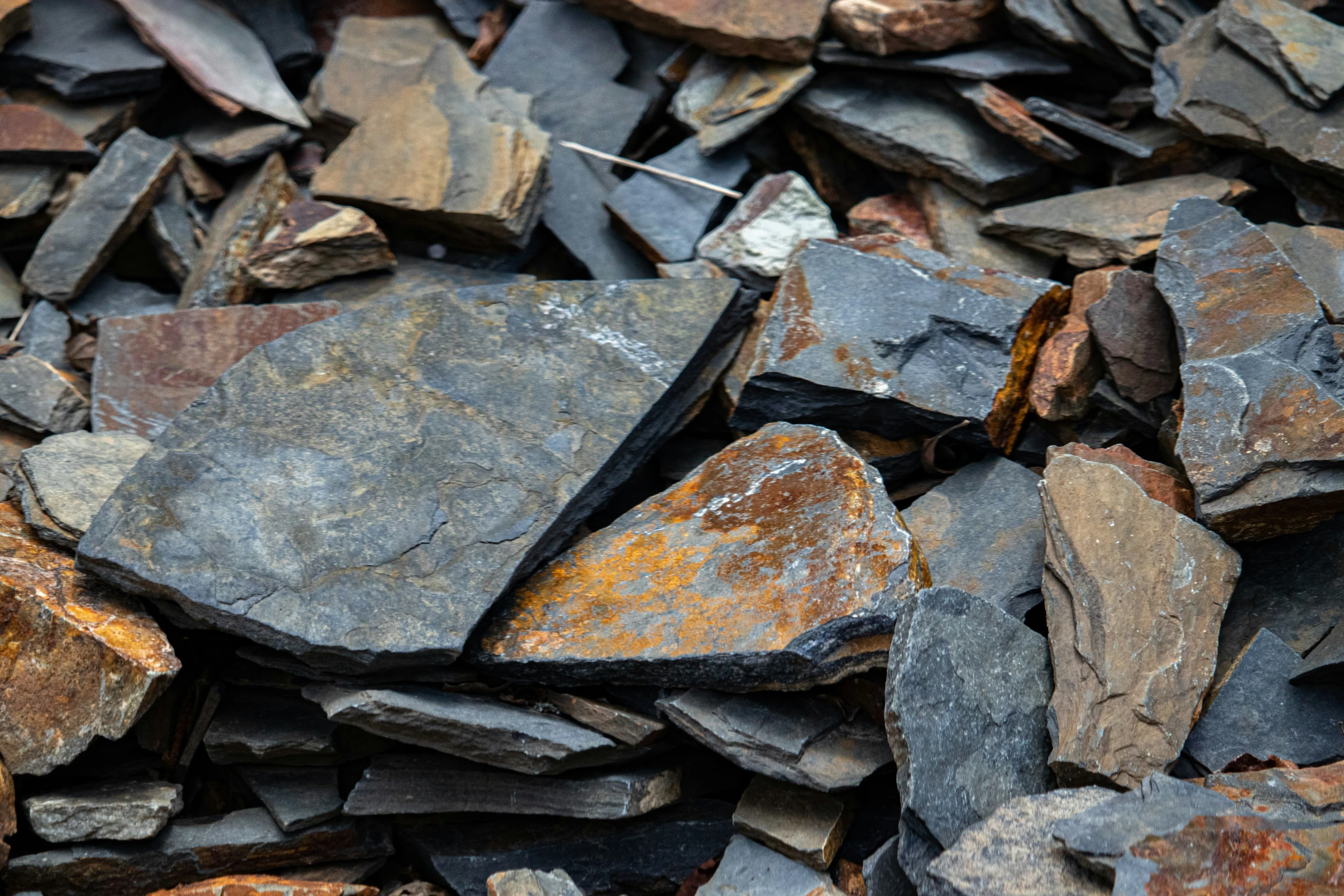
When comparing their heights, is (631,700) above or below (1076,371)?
below

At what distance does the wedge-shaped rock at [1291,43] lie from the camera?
284cm

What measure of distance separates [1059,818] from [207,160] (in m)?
3.48

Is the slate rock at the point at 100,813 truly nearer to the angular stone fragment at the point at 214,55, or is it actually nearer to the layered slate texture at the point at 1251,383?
the layered slate texture at the point at 1251,383

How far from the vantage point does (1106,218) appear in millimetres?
3000

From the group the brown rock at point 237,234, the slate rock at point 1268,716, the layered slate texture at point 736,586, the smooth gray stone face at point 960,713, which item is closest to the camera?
the smooth gray stone face at point 960,713

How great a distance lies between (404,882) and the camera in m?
2.42

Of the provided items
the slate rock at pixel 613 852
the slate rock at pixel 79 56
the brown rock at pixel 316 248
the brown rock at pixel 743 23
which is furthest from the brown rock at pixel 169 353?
the brown rock at pixel 743 23

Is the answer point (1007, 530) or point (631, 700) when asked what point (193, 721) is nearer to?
point (631, 700)

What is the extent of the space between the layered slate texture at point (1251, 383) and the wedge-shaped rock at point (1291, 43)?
0.63m

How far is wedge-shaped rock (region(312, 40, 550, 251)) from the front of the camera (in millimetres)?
3133

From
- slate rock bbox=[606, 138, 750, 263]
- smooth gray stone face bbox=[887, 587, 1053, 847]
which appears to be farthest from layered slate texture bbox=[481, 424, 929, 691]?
slate rock bbox=[606, 138, 750, 263]

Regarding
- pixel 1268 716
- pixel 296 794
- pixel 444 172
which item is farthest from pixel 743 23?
pixel 296 794

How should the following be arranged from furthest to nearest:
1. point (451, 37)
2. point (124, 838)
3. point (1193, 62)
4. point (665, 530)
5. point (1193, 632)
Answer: point (451, 37) → point (1193, 62) → point (665, 530) → point (124, 838) → point (1193, 632)

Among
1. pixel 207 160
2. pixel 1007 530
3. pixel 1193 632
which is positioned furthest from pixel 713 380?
pixel 207 160
